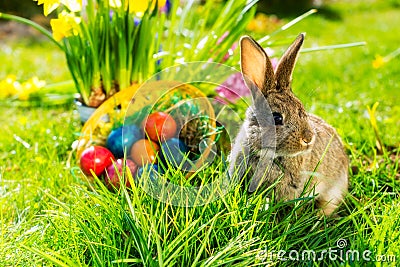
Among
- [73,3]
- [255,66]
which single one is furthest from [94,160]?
[255,66]

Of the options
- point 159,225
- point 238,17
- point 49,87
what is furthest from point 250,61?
point 49,87

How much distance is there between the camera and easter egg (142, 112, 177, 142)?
7.61 ft

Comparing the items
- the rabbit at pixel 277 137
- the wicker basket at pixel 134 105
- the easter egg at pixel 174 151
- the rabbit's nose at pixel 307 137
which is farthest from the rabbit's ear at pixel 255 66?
the wicker basket at pixel 134 105

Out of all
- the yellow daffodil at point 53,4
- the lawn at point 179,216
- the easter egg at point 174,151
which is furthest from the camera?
the easter egg at point 174,151

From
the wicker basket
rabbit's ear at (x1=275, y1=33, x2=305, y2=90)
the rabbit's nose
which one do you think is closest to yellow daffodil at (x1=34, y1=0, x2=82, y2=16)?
the wicker basket

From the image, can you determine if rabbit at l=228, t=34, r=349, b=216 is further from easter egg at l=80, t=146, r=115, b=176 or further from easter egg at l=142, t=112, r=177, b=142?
easter egg at l=80, t=146, r=115, b=176

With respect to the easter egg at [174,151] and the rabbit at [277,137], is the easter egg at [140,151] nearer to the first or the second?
the easter egg at [174,151]

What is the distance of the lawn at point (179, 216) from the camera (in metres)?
1.58

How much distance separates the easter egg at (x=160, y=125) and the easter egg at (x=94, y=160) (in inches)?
8.3

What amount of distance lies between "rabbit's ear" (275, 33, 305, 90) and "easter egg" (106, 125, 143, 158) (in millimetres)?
795

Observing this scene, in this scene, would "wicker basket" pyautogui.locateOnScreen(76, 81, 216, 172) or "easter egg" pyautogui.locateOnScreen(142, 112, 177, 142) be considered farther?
"wicker basket" pyautogui.locateOnScreen(76, 81, 216, 172)

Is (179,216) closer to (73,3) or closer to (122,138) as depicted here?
(122,138)

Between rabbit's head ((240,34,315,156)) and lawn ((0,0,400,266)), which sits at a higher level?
rabbit's head ((240,34,315,156))

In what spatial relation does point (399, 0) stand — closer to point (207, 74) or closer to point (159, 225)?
point (207, 74)
